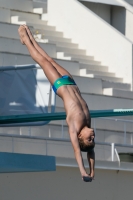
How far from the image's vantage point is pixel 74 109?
899 cm

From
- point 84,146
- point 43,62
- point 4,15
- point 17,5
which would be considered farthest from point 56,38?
point 84,146

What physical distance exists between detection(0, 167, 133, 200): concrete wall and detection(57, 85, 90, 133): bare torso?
283 centimetres

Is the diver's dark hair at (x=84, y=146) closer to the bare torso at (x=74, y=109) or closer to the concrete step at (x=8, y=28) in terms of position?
the bare torso at (x=74, y=109)

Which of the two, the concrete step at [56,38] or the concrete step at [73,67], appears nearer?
the concrete step at [73,67]

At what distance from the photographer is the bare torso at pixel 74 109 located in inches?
348

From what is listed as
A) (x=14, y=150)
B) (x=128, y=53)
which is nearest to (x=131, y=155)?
(x=14, y=150)

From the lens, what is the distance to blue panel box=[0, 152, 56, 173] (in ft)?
33.5

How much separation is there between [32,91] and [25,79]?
0.62 feet

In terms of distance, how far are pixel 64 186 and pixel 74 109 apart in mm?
3388

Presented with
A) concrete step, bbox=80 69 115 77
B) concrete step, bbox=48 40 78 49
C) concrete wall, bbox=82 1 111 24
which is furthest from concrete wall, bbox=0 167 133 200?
concrete wall, bbox=82 1 111 24

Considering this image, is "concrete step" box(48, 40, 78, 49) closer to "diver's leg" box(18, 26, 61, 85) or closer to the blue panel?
the blue panel

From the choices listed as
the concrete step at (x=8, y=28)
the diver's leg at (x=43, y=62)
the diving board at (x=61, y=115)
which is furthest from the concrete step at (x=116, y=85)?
the diver's leg at (x=43, y=62)

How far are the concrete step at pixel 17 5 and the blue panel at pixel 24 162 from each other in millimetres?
5892

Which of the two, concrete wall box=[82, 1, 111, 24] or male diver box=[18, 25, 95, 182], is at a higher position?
concrete wall box=[82, 1, 111, 24]
